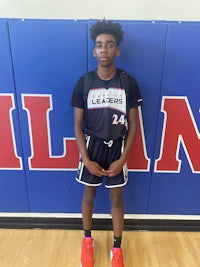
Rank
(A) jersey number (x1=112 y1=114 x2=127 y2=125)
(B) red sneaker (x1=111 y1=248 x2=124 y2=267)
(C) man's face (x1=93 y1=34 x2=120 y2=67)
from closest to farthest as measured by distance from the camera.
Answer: (C) man's face (x1=93 y1=34 x2=120 y2=67) < (A) jersey number (x1=112 y1=114 x2=127 y2=125) < (B) red sneaker (x1=111 y1=248 x2=124 y2=267)

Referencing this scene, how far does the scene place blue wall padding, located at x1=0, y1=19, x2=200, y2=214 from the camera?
1.19 m

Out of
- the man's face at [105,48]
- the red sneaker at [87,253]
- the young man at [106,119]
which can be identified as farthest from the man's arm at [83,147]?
the red sneaker at [87,253]

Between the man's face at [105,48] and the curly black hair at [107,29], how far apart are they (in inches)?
0.8

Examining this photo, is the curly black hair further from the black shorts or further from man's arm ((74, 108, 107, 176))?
the black shorts

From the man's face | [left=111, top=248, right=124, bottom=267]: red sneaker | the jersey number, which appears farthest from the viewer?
[left=111, top=248, right=124, bottom=267]: red sneaker

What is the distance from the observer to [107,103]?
3.79ft

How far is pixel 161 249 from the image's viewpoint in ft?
4.68

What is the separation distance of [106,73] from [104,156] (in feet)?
1.31

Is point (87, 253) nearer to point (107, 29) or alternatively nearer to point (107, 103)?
point (107, 103)

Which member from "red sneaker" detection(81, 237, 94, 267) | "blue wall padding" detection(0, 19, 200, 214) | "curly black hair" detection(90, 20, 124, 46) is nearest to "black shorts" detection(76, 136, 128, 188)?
"blue wall padding" detection(0, 19, 200, 214)

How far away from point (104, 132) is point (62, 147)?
13.4 inches

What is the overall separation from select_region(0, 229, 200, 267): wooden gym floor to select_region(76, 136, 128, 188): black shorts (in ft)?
1.45
